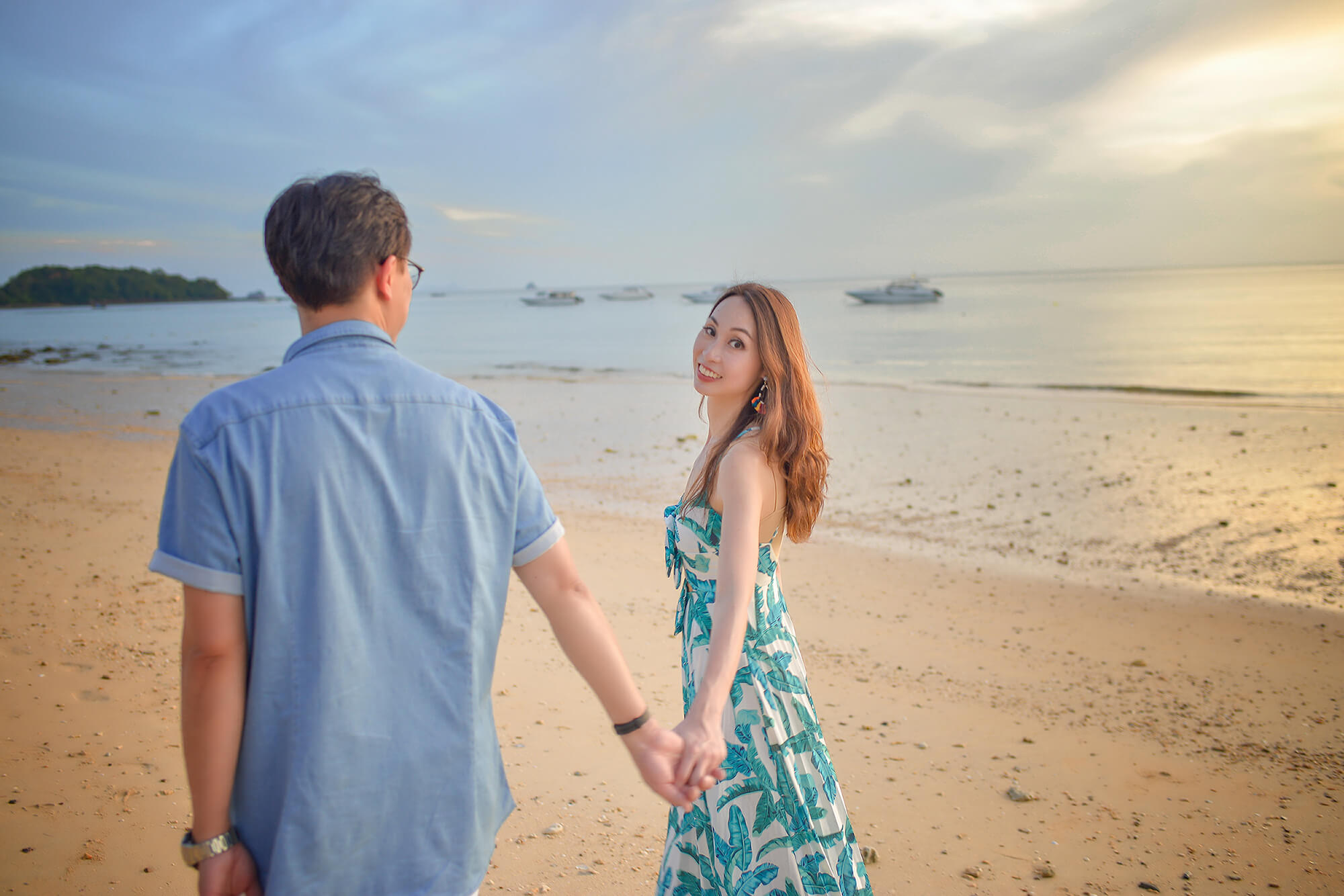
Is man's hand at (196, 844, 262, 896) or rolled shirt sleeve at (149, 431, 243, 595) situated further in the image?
man's hand at (196, 844, 262, 896)

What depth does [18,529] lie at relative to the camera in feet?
23.0

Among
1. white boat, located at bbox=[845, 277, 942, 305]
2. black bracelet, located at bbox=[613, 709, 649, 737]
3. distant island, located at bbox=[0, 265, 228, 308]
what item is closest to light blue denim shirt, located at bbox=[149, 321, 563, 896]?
black bracelet, located at bbox=[613, 709, 649, 737]

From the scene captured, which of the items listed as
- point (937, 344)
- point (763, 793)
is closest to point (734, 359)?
point (763, 793)

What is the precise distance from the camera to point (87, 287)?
10094cm

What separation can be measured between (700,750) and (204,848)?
98cm

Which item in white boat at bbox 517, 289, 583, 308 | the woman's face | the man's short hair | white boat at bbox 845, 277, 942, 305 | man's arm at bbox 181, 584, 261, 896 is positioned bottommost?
man's arm at bbox 181, 584, 261, 896

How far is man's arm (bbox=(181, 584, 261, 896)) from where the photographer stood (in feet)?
4.13

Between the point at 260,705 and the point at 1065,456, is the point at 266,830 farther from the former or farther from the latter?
the point at 1065,456

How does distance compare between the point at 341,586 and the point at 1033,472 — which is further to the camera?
the point at 1033,472

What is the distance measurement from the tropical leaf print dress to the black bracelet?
0.59m

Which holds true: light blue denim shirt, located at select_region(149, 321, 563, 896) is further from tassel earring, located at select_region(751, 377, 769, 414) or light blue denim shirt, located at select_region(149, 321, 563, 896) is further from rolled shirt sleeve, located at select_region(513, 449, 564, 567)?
tassel earring, located at select_region(751, 377, 769, 414)

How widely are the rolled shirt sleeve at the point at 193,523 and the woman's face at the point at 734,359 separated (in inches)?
58.3

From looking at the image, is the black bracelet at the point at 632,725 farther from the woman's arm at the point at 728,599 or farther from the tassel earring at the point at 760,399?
the tassel earring at the point at 760,399

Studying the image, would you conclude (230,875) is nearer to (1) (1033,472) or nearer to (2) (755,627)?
(2) (755,627)
